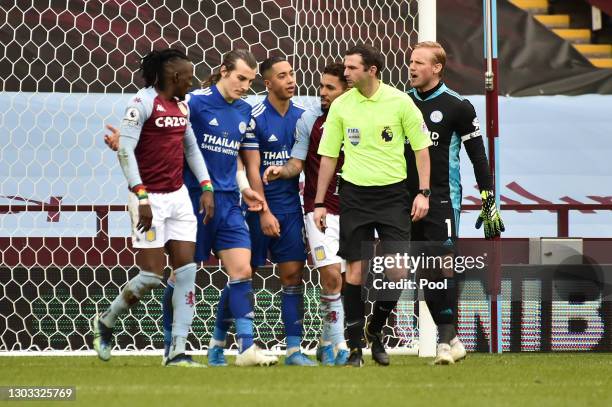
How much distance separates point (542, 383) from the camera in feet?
20.3

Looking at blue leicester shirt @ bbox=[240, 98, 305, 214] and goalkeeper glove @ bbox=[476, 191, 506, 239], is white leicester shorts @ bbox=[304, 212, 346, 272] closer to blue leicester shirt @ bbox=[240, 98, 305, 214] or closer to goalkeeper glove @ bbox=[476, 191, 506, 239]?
blue leicester shirt @ bbox=[240, 98, 305, 214]

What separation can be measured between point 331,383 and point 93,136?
4845mm

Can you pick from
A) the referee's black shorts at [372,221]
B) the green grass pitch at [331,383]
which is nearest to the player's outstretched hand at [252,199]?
the referee's black shorts at [372,221]

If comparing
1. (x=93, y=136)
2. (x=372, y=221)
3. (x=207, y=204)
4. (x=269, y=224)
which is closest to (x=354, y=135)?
(x=372, y=221)

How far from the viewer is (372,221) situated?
7055 mm

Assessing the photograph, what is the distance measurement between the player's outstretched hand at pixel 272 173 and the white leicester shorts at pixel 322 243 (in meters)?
0.30

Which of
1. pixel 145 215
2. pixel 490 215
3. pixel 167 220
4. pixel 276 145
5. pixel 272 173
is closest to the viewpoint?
pixel 145 215

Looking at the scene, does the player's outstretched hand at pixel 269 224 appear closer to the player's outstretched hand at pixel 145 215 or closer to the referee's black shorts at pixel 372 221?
the referee's black shorts at pixel 372 221

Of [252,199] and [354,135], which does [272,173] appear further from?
[354,135]

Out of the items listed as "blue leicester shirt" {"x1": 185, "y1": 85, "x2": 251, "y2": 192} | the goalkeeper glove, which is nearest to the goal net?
the goalkeeper glove

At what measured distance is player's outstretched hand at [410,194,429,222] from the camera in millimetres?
7082

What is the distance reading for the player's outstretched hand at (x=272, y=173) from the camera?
294 inches

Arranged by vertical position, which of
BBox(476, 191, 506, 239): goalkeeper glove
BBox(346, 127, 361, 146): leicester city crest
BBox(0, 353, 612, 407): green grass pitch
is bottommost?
BBox(0, 353, 612, 407): green grass pitch

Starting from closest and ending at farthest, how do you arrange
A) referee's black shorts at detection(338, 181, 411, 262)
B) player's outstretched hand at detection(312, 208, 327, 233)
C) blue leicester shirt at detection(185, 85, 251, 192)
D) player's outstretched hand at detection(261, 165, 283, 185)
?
referee's black shorts at detection(338, 181, 411, 262) < player's outstretched hand at detection(312, 208, 327, 233) < blue leicester shirt at detection(185, 85, 251, 192) < player's outstretched hand at detection(261, 165, 283, 185)
